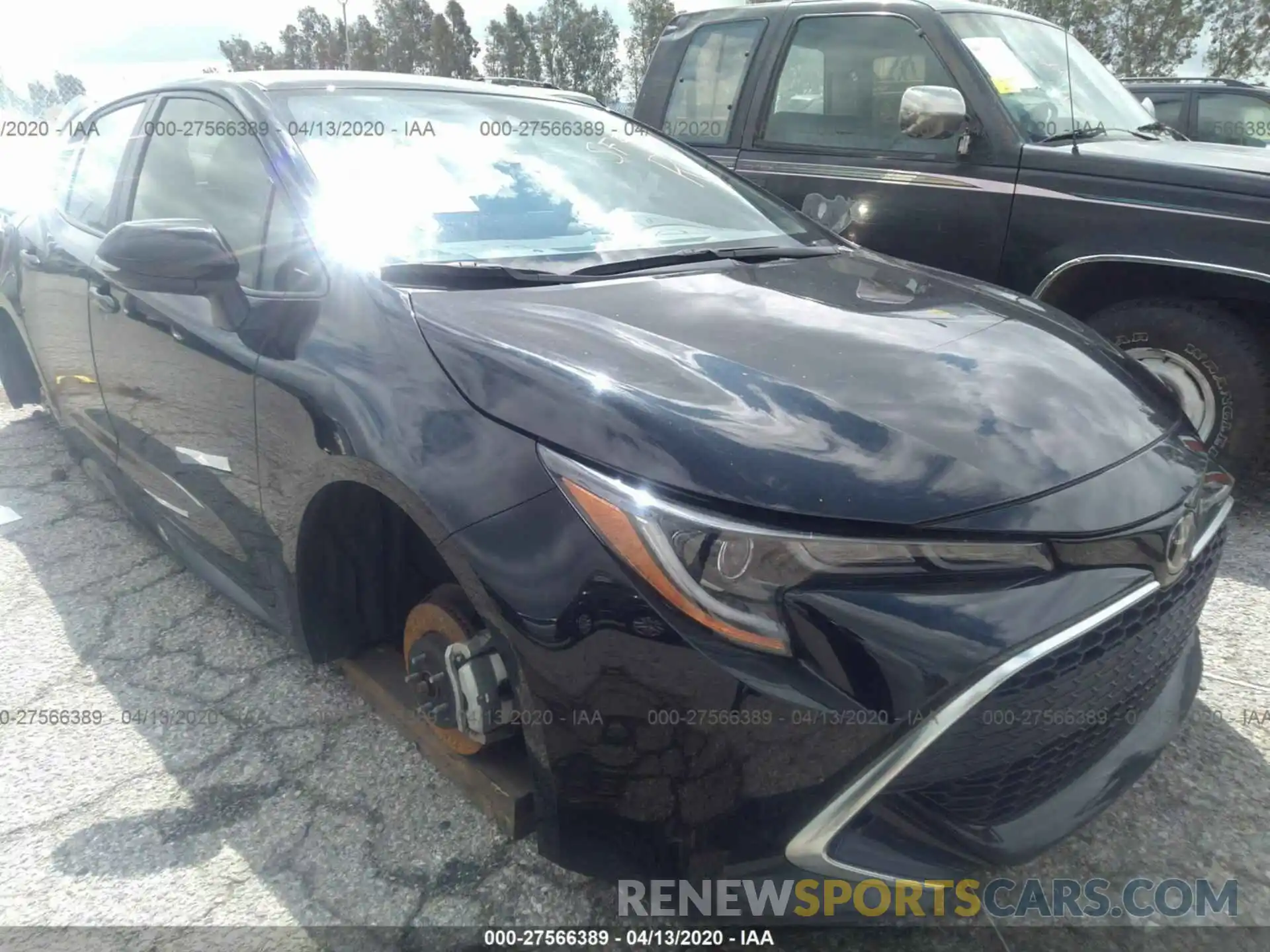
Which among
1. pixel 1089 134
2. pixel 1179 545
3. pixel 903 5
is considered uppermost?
pixel 903 5

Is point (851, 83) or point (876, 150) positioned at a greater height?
point (851, 83)

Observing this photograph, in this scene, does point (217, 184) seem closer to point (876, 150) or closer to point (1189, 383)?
point (876, 150)

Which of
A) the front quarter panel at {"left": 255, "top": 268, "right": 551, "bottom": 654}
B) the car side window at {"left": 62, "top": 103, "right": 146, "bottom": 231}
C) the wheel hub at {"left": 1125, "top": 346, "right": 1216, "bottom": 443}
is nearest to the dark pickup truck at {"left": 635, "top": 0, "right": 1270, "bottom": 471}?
the wheel hub at {"left": 1125, "top": 346, "right": 1216, "bottom": 443}

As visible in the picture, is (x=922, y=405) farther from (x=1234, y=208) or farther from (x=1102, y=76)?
(x=1102, y=76)

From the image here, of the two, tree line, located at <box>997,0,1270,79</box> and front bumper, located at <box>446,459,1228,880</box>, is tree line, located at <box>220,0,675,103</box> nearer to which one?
tree line, located at <box>997,0,1270,79</box>

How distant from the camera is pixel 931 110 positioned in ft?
11.0

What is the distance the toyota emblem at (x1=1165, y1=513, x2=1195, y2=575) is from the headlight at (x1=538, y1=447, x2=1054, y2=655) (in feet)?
1.11

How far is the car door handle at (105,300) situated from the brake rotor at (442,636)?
1502mm

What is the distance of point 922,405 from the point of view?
59.9 inches

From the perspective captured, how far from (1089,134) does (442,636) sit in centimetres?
339

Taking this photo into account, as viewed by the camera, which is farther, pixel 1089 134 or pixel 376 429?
pixel 1089 134

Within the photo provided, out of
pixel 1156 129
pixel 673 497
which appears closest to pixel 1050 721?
pixel 673 497

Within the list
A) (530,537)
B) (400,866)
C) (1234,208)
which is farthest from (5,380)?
(1234,208)

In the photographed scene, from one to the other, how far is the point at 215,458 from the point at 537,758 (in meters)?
1.25
